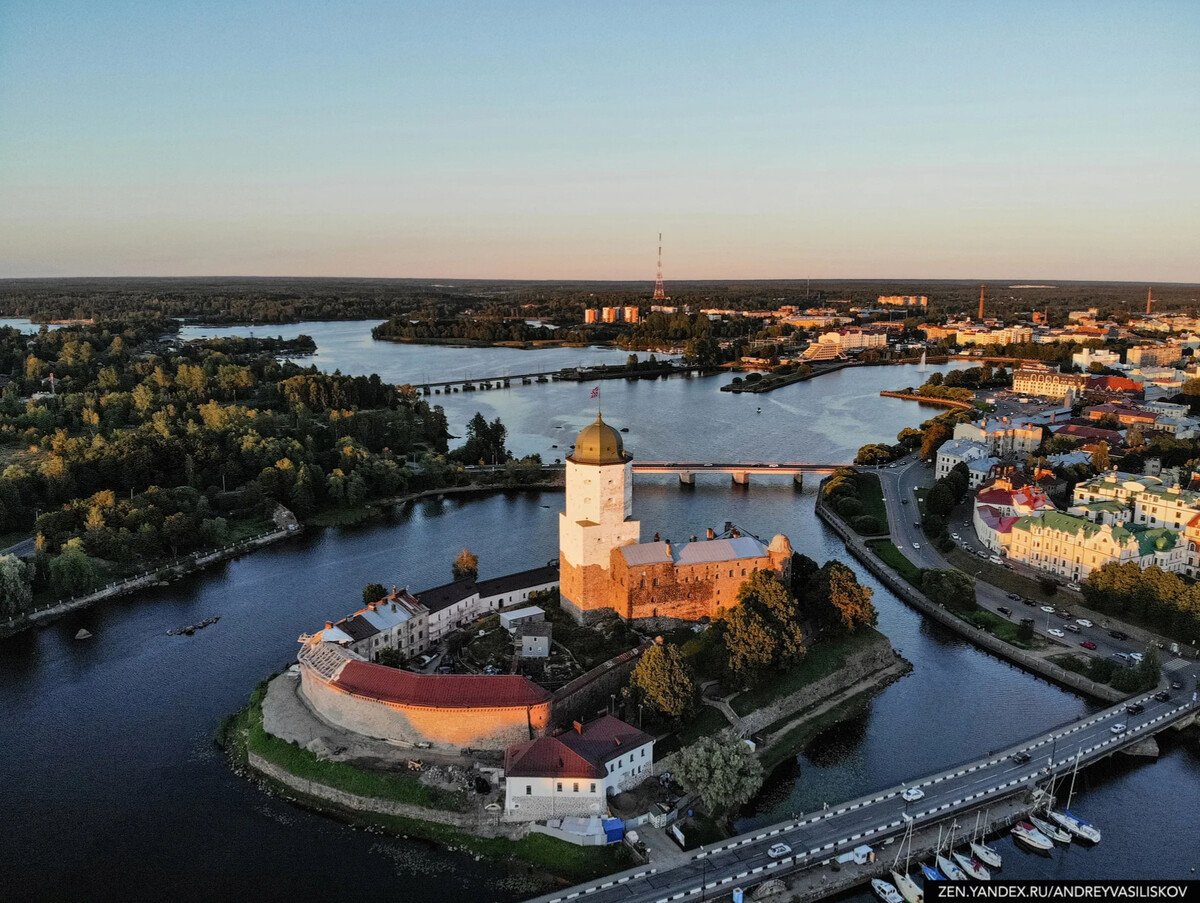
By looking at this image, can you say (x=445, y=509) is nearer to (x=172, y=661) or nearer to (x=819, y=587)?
(x=172, y=661)

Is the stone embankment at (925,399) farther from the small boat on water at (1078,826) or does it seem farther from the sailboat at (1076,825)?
the small boat on water at (1078,826)

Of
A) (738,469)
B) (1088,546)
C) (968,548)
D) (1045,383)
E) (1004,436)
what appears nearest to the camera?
(1088,546)

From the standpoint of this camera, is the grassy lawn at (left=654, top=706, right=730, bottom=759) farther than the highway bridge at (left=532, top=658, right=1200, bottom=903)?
Yes

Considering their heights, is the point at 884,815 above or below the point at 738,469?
below

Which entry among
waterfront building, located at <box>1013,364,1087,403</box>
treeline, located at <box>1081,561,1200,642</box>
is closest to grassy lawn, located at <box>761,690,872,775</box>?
treeline, located at <box>1081,561,1200,642</box>

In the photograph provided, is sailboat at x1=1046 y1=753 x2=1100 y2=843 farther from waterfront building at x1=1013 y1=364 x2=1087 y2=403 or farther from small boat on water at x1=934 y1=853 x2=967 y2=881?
waterfront building at x1=1013 y1=364 x2=1087 y2=403

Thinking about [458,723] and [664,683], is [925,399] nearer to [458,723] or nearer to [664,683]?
[664,683]

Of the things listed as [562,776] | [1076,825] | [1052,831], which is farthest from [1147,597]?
[562,776]
